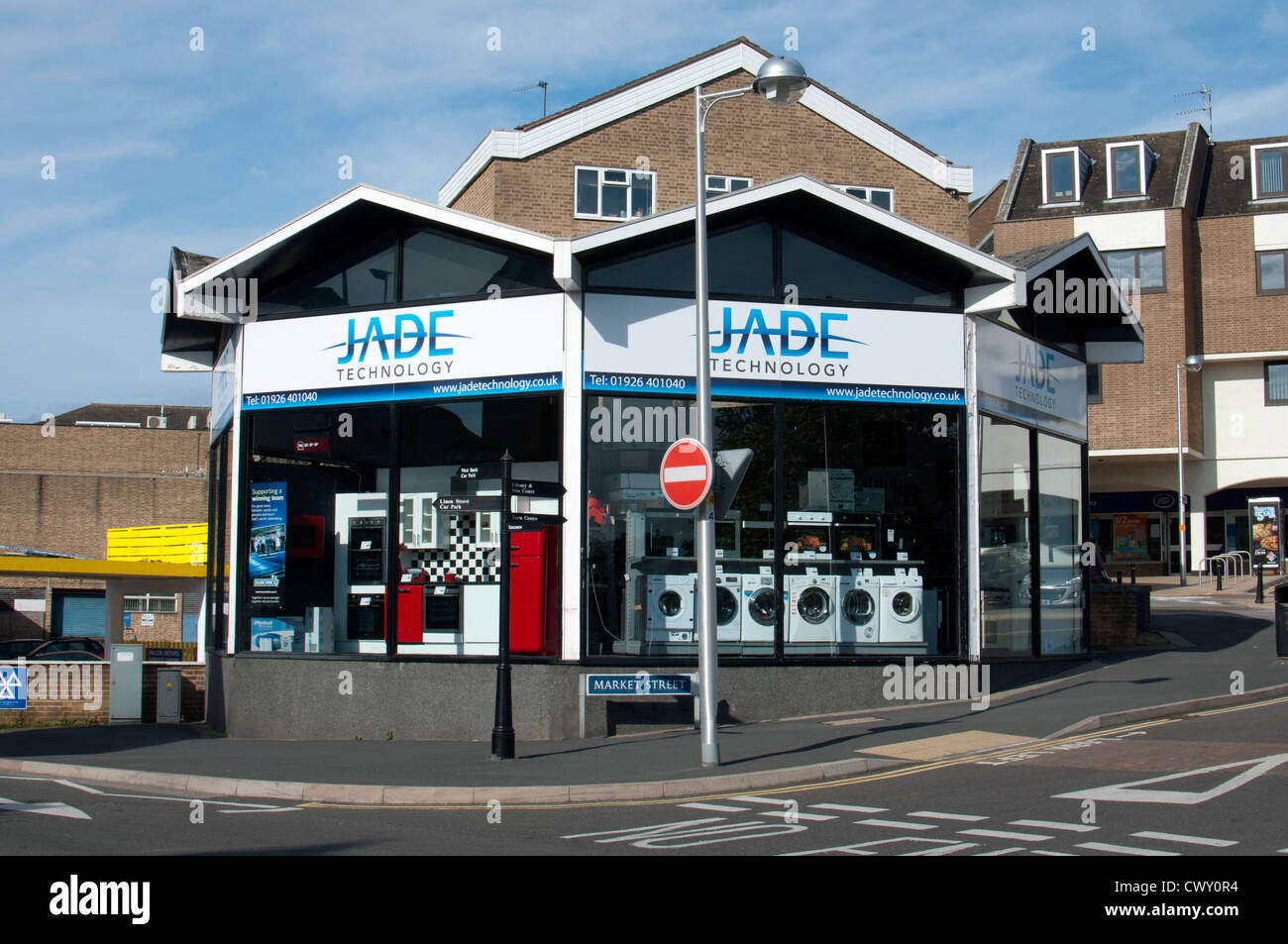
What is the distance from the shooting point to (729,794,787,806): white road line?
33.9ft

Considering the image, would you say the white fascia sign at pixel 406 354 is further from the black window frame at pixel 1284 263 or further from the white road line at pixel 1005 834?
the black window frame at pixel 1284 263

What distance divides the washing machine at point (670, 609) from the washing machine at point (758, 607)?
0.65m

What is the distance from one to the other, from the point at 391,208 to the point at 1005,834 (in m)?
11.1

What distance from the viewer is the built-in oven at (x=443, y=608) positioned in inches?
628

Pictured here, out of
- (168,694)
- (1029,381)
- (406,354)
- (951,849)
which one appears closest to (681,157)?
(1029,381)

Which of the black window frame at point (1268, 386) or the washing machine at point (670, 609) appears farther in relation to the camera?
the black window frame at point (1268, 386)

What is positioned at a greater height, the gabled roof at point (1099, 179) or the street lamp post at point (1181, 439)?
the gabled roof at point (1099, 179)

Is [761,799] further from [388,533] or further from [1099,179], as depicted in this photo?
[1099,179]

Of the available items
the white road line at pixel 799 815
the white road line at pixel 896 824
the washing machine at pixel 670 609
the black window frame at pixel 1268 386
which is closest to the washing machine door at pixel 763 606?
the washing machine at pixel 670 609

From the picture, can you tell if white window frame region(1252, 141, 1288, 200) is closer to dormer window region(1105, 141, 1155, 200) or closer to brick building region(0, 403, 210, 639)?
dormer window region(1105, 141, 1155, 200)

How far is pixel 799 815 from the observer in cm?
959

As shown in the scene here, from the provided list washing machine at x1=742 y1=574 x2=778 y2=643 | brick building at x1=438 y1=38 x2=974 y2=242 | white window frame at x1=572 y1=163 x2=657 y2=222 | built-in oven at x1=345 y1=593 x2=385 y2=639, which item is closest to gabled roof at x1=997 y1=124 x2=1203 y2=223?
brick building at x1=438 y1=38 x2=974 y2=242
